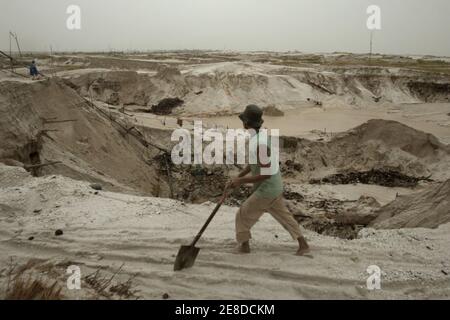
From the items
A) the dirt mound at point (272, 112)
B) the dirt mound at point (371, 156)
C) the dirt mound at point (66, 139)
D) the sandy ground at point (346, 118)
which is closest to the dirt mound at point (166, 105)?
the sandy ground at point (346, 118)

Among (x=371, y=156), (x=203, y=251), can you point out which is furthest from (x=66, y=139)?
(x=371, y=156)

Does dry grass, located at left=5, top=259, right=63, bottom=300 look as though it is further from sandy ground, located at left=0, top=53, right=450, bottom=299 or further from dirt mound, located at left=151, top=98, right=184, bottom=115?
dirt mound, located at left=151, top=98, right=184, bottom=115

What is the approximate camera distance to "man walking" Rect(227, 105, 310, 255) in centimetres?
385

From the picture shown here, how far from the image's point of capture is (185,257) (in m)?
3.92

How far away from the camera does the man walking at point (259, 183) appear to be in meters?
3.85

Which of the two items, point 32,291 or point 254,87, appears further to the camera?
point 254,87

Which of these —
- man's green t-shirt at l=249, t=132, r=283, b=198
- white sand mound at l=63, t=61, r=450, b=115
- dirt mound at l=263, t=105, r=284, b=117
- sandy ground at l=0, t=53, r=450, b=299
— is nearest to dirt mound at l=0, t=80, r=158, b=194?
sandy ground at l=0, t=53, r=450, b=299

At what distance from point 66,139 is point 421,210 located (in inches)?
297

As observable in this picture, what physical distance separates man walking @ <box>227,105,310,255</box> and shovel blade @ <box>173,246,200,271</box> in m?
0.52

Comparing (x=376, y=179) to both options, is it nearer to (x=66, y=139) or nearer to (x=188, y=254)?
(x=66, y=139)

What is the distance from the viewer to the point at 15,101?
27.7ft

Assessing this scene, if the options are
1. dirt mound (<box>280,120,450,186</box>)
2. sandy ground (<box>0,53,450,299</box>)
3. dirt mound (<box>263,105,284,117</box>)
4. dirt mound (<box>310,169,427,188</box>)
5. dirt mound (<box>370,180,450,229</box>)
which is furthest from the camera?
dirt mound (<box>263,105,284,117</box>)

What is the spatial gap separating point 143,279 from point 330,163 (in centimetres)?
1021

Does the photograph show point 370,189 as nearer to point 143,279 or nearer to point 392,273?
point 392,273
